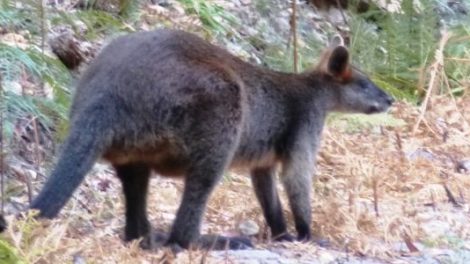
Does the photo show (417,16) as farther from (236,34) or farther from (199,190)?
(199,190)

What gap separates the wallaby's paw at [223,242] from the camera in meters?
5.85

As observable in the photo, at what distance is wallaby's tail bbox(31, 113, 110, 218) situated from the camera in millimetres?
5184

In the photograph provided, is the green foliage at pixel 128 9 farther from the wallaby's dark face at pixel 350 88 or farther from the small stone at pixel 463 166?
the small stone at pixel 463 166

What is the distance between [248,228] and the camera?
6.61m

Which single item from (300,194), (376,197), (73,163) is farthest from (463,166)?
(73,163)

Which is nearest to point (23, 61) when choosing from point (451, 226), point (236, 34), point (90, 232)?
point (90, 232)

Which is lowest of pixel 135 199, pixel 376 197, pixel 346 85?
pixel 376 197

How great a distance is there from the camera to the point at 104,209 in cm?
670

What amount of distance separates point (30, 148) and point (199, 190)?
181 centimetres

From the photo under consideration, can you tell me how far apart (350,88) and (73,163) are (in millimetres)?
2485

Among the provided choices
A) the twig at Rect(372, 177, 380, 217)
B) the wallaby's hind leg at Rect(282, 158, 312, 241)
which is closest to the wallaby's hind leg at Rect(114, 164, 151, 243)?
the wallaby's hind leg at Rect(282, 158, 312, 241)

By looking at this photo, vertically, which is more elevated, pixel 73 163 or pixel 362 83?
pixel 73 163

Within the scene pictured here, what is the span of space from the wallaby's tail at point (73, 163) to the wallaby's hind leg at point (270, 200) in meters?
1.40

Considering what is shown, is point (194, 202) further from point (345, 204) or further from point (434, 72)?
point (434, 72)
